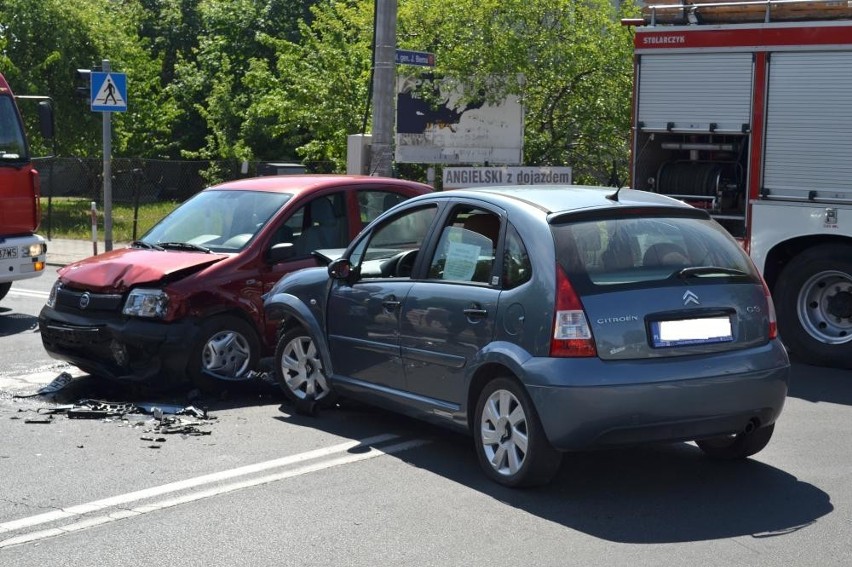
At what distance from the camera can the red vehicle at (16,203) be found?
1328 centimetres

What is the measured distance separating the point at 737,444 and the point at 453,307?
1.90 m

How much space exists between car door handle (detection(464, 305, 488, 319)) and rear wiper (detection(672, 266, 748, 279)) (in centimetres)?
107

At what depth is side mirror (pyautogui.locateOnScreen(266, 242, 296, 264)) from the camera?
919 centimetres

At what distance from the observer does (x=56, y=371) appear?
1005cm

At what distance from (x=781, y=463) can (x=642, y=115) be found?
562cm

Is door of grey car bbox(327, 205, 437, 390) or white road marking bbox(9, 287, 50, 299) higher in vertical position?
door of grey car bbox(327, 205, 437, 390)

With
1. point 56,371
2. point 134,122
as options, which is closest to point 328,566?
point 56,371

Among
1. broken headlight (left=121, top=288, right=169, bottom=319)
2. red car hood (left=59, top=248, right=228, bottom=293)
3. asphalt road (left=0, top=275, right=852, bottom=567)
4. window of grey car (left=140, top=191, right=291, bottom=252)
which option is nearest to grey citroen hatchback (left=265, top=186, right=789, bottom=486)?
asphalt road (left=0, top=275, right=852, bottom=567)

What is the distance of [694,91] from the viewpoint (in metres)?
11.6

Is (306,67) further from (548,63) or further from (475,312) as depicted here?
(475,312)

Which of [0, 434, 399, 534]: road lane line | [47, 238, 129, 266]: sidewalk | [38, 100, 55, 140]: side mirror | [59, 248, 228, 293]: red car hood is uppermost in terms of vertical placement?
[38, 100, 55, 140]: side mirror

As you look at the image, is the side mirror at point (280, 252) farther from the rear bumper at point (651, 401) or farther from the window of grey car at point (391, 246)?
the rear bumper at point (651, 401)

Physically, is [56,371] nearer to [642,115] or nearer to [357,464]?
[357,464]

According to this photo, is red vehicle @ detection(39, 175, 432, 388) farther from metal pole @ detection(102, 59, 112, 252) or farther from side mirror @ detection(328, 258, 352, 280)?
metal pole @ detection(102, 59, 112, 252)
